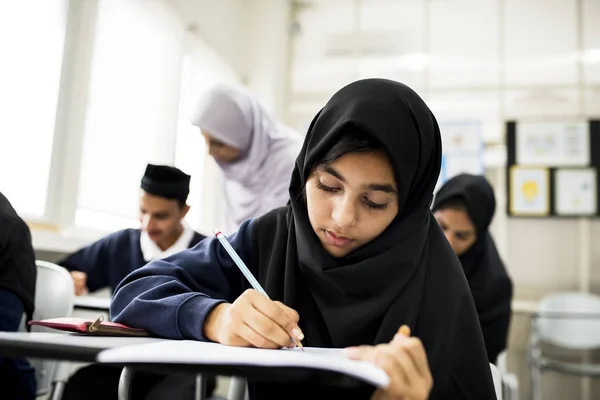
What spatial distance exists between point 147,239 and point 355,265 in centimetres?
139

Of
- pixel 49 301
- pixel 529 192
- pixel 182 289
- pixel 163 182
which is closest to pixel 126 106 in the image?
pixel 163 182

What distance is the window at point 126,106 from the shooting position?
259 centimetres

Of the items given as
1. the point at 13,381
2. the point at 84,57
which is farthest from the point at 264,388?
the point at 84,57

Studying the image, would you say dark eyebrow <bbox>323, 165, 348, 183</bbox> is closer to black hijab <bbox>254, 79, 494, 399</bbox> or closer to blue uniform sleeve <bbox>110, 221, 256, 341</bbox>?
black hijab <bbox>254, 79, 494, 399</bbox>

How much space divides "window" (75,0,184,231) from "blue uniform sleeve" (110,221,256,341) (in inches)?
63.4

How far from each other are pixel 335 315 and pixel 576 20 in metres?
3.97

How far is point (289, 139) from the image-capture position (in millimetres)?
2520

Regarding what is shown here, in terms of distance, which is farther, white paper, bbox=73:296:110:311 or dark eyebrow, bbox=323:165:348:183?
white paper, bbox=73:296:110:311

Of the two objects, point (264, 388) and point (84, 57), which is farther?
point (84, 57)

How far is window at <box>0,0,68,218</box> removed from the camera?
6.86ft

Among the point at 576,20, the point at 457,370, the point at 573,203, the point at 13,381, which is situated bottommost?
the point at 13,381

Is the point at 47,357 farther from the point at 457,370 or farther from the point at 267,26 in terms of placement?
the point at 267,26

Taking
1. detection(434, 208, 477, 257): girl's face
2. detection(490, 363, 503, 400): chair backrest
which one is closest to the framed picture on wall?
detection(434, 208, 477, 257): girl's face

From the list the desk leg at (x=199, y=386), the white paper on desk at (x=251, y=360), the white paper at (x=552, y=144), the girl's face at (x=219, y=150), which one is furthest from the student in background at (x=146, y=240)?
the white paper at (x=552, y=144)
